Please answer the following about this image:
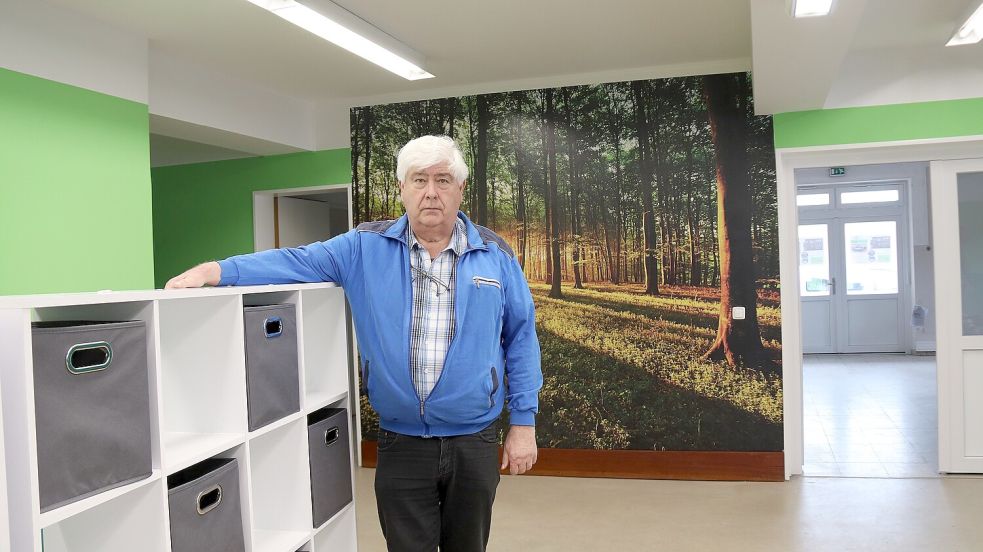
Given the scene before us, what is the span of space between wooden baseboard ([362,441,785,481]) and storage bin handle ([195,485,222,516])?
3.46m

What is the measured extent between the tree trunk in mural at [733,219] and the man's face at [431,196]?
2.99 m

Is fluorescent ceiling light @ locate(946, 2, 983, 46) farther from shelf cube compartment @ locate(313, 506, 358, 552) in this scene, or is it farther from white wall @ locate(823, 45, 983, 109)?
shelf cube compartment @ locate(313, 506, 358, 552)

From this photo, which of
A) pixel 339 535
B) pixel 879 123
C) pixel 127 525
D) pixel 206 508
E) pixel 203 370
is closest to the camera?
pixel 127 525

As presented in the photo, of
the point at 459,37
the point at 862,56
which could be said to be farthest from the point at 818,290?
the point at 459,37

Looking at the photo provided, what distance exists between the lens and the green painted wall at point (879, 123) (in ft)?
14.8

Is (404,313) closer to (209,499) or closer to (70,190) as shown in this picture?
(209,499)

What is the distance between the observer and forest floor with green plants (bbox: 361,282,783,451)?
466cm

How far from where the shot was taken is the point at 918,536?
3693mm

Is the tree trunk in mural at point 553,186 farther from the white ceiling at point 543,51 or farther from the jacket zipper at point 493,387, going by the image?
the jacket zipper at point 493,387

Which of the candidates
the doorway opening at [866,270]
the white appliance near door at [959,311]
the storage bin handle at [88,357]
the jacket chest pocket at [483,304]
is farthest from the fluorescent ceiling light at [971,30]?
the doorway opening at [866,270]

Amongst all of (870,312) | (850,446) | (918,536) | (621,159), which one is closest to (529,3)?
(621,159)

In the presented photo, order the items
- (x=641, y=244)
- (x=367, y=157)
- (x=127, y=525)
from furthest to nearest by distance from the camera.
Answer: (x=367, y=157) → (x=641, y=244) → (x=127, y=525)

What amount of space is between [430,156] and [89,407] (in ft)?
3.61

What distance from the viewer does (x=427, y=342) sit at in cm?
211
